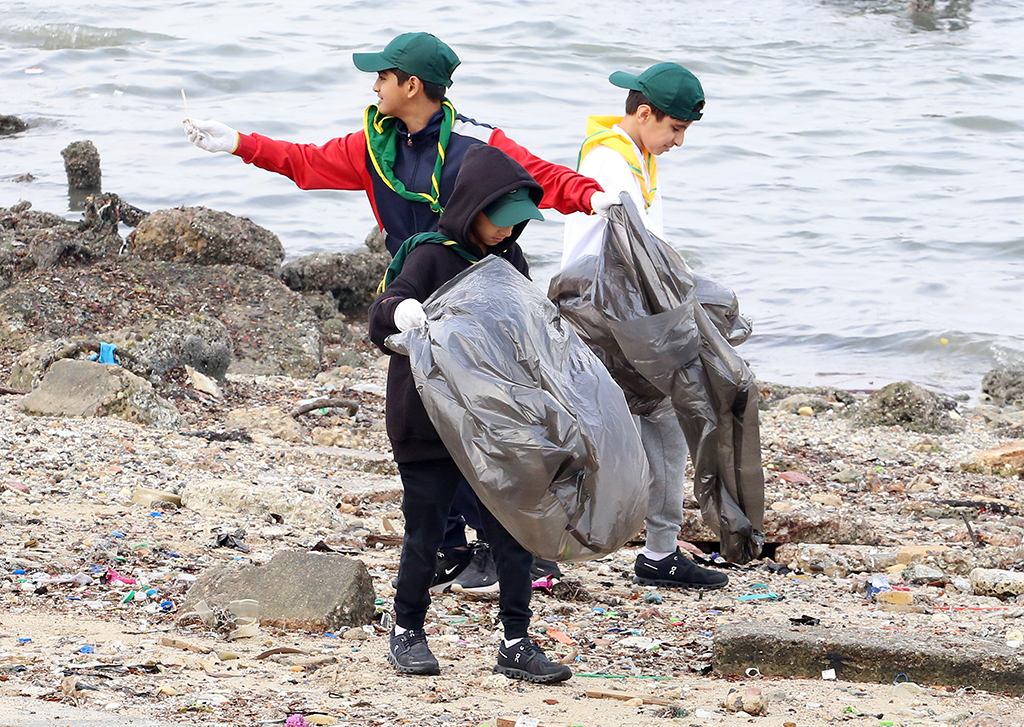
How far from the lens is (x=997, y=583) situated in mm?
→ 4188

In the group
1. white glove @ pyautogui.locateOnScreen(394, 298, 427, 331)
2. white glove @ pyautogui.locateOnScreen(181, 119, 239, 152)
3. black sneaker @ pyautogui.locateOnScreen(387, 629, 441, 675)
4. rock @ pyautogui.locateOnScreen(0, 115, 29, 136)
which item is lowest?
rock @ pyautogui.locateOnScreen(0, 115, 29, 136)

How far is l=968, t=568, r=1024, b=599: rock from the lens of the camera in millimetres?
4160

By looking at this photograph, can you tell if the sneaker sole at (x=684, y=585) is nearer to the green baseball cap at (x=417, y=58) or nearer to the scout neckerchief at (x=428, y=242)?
the scout neckerchief at (x=428, y=242)

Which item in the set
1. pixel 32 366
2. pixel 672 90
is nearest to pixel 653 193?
pixel 672 90

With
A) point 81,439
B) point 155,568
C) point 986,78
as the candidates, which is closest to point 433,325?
point 155,568

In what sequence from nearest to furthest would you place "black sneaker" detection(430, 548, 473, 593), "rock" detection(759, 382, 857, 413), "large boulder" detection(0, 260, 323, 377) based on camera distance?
"black sneaker" detection(430, 548, 473, 593) → "large boulder" detection(0, 260, 323, 377) → "rock" detection(759, 382, 857, 413)

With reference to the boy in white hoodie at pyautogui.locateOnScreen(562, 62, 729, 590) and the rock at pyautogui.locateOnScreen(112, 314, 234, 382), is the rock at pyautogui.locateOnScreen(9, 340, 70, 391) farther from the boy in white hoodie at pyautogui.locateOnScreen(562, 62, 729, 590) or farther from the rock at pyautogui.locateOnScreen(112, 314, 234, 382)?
the boy in white hoodie at pyautogui.locateOnScreen(562, 62, 729, 590)

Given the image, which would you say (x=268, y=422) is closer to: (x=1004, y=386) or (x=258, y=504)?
(x=258, y=504)

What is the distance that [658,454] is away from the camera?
4.42 metres

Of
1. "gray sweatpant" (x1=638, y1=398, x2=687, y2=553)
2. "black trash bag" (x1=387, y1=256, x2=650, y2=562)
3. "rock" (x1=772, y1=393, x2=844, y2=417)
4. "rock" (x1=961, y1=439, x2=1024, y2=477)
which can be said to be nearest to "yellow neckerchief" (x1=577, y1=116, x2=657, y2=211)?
"gray sweatpant" (x1=638, y1=398, x2=687, y2=553)

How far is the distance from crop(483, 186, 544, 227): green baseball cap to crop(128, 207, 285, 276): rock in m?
7.17

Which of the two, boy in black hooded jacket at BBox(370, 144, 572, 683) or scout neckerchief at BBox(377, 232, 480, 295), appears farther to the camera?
scout neckerchief at BBox(377, 232, 480, 295)

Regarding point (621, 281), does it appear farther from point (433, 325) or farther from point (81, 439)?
point (81, 439)

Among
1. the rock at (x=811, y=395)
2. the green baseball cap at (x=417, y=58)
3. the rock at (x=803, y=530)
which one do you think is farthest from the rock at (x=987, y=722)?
the rock at (x=811, y=395)
